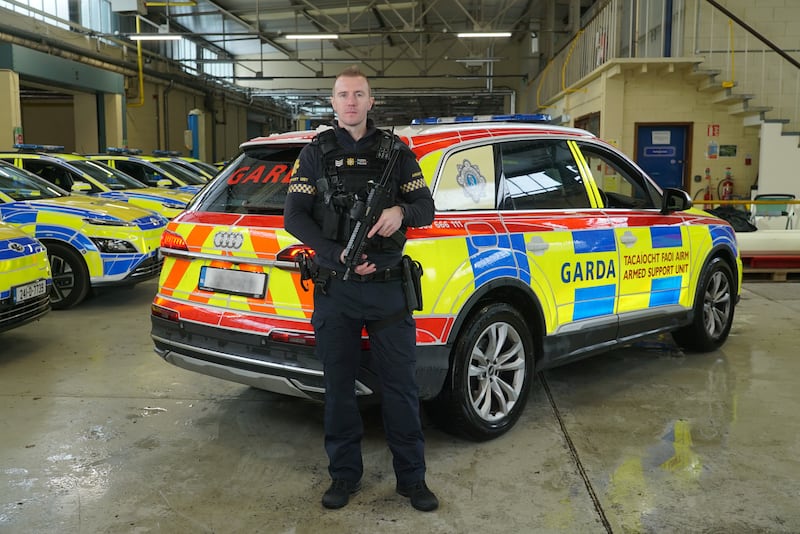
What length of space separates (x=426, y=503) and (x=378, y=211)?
1178mm

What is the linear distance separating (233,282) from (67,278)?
4.32 m

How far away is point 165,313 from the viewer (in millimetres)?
3725

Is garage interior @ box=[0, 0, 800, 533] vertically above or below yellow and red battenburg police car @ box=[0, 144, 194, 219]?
below

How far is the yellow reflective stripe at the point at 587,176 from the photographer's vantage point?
14.1 feet

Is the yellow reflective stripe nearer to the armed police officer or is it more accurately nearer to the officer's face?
the armed police officer

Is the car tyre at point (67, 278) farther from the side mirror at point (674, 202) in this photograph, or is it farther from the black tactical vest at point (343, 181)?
the side mirror at point (674, 202)

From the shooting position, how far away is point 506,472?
3.38m

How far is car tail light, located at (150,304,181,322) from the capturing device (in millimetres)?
3664

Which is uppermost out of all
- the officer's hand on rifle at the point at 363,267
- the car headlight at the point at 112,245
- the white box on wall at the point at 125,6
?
the white box on wall at the point at 125,6

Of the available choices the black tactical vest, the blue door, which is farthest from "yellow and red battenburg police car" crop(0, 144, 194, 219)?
the blue door

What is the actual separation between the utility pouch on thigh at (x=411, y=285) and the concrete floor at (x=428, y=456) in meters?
0.83

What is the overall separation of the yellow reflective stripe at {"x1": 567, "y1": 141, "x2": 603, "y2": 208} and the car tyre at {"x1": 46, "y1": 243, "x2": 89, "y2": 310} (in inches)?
190

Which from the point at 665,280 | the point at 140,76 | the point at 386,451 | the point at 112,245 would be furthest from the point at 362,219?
the point at 140,76

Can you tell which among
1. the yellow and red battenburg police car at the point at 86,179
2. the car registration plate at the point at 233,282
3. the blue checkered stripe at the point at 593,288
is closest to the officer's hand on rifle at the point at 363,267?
the car registration plate at the point at 233,282
